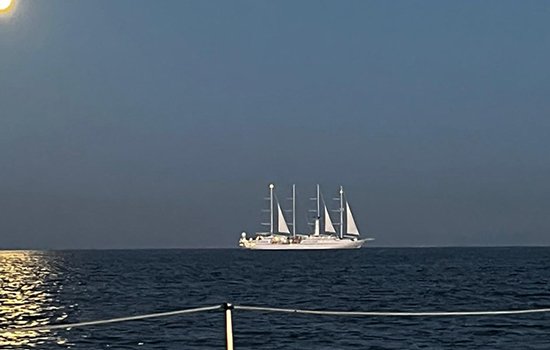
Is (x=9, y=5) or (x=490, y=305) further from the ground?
(x=9, y=5)

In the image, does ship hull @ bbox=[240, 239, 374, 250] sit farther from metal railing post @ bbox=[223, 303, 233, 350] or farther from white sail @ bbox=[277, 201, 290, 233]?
metal railing post @ bbox=[223, 303, 233, 350]

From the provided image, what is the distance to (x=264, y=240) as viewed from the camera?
18612 centimetres

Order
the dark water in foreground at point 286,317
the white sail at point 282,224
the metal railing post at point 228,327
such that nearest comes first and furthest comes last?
the metal railing post at point 228,327, the dark water in foreground at point 286,317, the white sail at point 282,224

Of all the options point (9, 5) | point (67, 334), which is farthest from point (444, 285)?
point (9, 5)

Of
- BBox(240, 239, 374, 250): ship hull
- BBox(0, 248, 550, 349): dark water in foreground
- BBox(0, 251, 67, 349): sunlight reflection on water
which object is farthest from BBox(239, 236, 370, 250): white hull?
BBox(0, 251, 67, 349): sunlight reflection on water

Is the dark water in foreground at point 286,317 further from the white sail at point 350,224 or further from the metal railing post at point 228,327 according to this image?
the white sail at point 350,224

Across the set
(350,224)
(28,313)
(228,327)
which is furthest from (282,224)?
(228,327)

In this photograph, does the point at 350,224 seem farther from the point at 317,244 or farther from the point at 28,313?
the point at 28,313

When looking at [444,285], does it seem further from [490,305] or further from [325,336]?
[325,336]

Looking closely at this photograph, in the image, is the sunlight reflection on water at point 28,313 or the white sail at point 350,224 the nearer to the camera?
the sunlight reflection on water at point 28,313

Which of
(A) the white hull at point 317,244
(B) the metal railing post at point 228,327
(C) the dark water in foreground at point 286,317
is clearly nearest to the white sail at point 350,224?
(A) the white hull at point 317,244

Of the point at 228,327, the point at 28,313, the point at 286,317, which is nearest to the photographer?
the point at 228,327

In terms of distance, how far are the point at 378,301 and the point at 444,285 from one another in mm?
15911

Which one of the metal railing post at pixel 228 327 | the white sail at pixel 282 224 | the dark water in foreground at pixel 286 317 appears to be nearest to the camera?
the metal railing post at pixel 228 327
